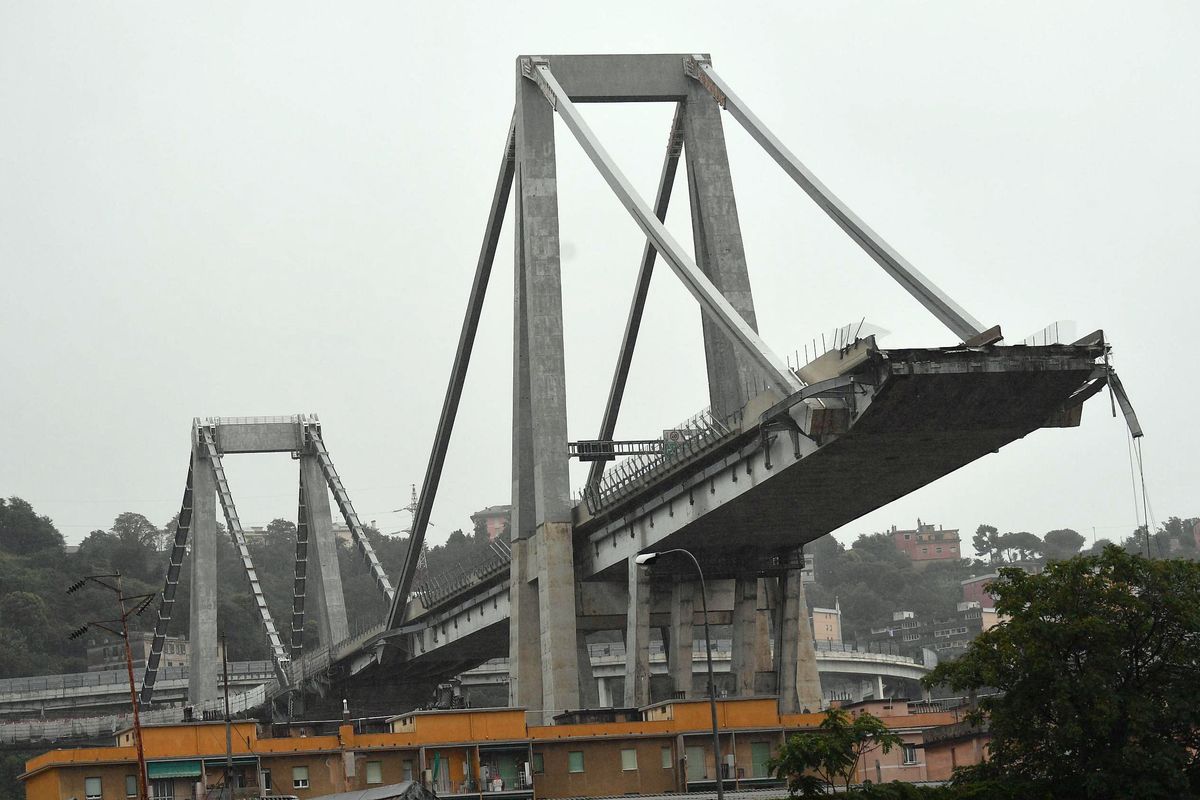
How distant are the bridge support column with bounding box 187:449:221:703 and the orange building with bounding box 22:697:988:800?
64.7 metres

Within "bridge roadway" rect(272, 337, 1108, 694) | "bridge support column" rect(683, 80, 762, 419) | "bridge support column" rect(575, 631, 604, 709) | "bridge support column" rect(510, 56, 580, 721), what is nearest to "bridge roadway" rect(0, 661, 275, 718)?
"bridge support column" rect(575, 631, 604, 709)

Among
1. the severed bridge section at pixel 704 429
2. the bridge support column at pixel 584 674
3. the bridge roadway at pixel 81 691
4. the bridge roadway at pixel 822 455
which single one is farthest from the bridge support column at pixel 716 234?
the bridge roadway at pixel 81 691

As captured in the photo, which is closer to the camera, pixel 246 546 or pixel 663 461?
pixel 663 461

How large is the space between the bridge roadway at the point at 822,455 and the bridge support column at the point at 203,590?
55359mm

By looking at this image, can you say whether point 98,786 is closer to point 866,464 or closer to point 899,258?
point 866,464

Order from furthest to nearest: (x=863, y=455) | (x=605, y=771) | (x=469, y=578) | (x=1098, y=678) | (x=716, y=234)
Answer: (x=469, y=578) → (x=716, y=234) → (x=605, y=771) → (x=863, y=455) → (x=1098, y=678)

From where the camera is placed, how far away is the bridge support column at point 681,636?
77.9 meters

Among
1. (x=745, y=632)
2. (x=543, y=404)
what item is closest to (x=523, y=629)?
(x=745, y=632)

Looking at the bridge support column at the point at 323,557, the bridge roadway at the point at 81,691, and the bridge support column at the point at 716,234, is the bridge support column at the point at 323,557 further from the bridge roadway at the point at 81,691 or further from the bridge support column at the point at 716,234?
the bridge support column at the point at 716,234

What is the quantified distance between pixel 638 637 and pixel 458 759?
44.7 feet

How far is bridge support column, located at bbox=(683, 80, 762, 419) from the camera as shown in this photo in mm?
82375

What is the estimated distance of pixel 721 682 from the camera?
83.6 metres

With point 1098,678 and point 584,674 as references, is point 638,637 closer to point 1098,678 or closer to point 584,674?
point 584,674

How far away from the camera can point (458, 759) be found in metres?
66.6
